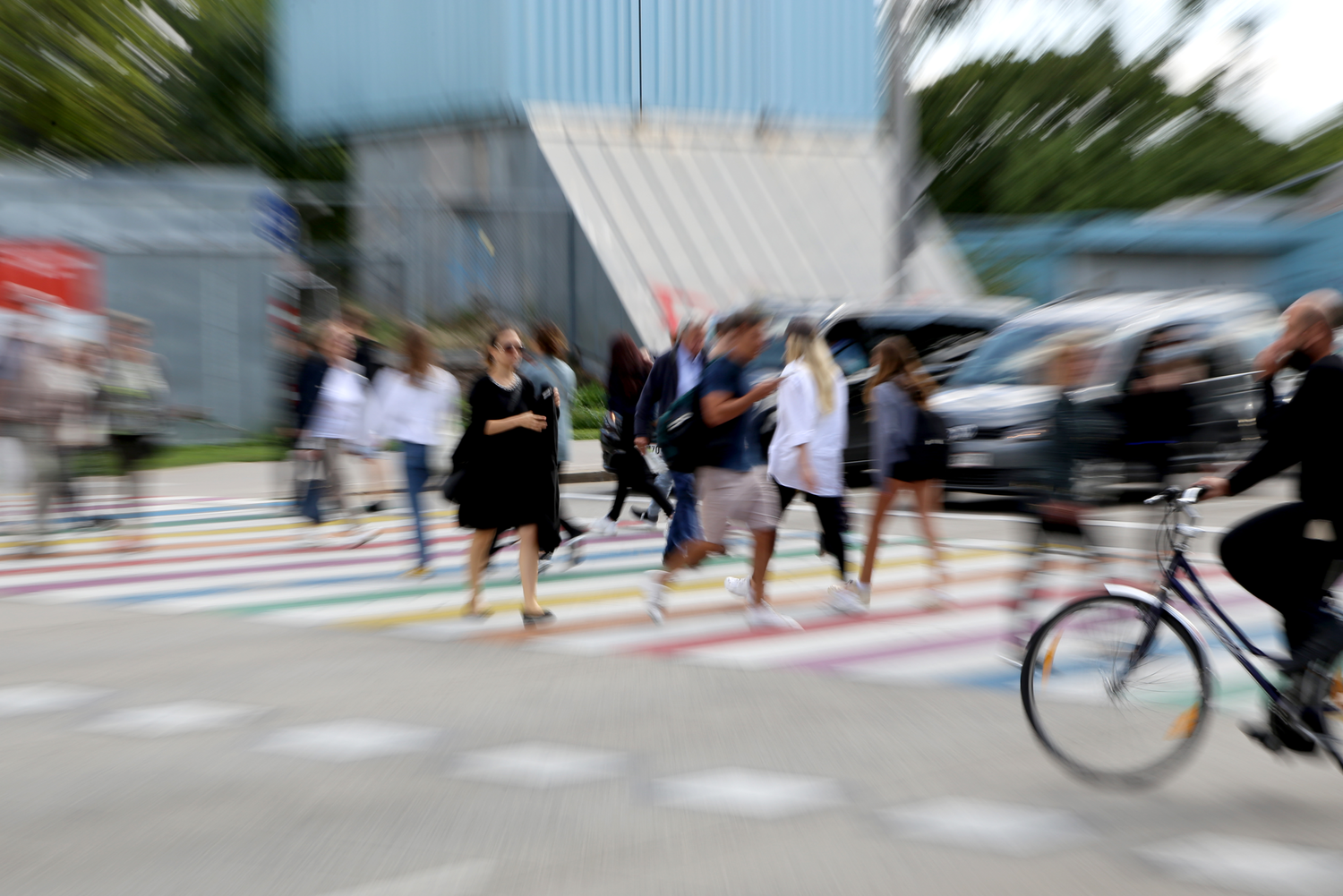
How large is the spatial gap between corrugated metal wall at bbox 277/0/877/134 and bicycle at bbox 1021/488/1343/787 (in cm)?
2230

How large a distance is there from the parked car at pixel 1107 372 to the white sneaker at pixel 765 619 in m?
5.49

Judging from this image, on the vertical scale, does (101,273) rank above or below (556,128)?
below

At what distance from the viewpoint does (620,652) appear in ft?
25.3

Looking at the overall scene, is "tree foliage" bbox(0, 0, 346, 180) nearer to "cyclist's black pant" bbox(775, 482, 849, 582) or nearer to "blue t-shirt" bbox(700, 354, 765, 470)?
"cyclist's black pant" bbox(775, 482, 849, 582)

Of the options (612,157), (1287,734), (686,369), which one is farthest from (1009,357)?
(612,157)

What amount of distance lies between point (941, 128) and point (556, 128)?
28833mm

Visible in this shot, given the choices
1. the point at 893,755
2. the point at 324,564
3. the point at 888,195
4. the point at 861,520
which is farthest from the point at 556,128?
the point at 893,755

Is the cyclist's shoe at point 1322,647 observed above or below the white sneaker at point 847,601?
above

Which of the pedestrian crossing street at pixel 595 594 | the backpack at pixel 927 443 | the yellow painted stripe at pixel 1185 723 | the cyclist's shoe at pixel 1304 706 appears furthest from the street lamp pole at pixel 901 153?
the cyclist's shoe at pixel 1304 706

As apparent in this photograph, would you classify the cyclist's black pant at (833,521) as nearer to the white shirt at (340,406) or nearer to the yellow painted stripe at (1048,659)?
the yellow painted stripe at (1048,659)

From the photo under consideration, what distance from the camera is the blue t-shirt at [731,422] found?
8.13 m

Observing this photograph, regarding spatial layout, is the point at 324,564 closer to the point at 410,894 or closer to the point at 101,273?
the point at 410,894

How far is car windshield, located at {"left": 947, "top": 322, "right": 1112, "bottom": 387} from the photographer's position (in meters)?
15.1

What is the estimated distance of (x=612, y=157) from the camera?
2588 centimetres
